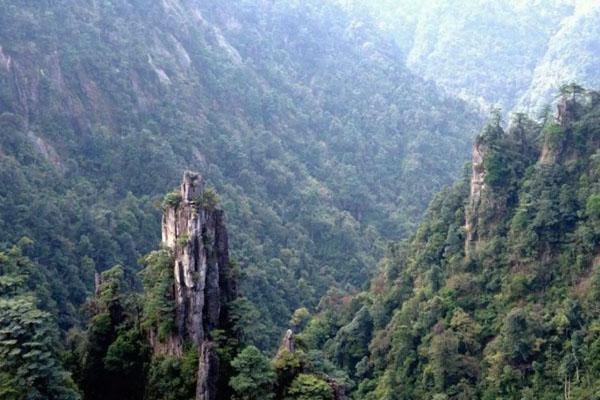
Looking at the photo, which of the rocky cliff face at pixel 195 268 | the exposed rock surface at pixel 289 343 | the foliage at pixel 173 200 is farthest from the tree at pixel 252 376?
the foliage at pixel 173 200

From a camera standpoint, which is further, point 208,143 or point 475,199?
point 208,143

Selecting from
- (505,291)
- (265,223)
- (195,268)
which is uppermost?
(265,223)

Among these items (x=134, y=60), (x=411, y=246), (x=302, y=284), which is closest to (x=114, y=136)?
(x=134, y=60)

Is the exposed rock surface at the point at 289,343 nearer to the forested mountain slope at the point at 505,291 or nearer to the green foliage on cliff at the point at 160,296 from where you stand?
the forested mountain slope at the point at 505,291

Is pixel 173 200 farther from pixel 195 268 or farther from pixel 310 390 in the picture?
pixel 310 390

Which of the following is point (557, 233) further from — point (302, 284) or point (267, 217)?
point (267, 217)

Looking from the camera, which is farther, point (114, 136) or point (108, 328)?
point (114, 136)

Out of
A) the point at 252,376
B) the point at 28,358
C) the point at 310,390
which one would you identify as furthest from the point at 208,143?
the point at 28,358

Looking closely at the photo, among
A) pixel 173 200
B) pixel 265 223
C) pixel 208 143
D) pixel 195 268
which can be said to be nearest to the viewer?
pixel 195 268
